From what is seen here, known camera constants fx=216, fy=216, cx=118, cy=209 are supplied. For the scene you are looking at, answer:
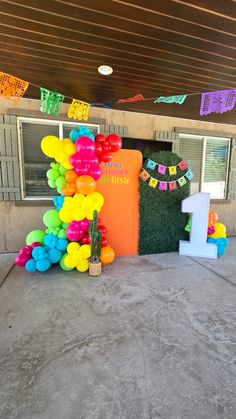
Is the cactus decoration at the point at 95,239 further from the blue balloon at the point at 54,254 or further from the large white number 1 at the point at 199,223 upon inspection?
the large white number 1 at the point at 199,223

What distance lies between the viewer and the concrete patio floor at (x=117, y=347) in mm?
1213

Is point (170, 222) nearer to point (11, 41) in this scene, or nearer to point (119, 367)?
point (119, 367)

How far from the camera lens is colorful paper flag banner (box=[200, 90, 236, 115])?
3045mm

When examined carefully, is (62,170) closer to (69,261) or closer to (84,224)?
(84,224)

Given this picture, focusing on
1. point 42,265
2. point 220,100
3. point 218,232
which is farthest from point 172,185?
point 42,265

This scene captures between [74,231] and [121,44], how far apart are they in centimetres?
209

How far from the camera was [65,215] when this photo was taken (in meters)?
2.82

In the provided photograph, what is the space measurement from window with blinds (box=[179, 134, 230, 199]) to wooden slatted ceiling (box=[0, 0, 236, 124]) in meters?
1.67

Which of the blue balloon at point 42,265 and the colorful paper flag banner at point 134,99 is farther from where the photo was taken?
the colorful paper flag banner at point 134,99

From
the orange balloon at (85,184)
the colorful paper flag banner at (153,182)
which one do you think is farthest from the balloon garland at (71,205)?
the colorful paper flag banner at (153,182)

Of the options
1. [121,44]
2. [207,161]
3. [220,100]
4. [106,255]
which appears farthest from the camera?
[207,161]

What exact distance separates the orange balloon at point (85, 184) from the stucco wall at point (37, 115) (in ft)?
4.33

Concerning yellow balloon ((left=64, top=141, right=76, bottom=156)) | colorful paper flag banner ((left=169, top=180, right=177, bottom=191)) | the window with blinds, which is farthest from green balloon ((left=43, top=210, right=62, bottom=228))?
the window with blinds

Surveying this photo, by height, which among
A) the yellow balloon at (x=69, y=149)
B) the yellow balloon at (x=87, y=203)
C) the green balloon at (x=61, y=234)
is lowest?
the green balloon at (x=61, y=234)
